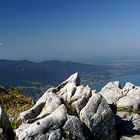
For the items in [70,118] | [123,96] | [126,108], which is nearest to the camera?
[70,118]

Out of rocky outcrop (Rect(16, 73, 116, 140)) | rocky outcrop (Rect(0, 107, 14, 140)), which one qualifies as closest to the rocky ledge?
rocky outcrop (Rect(16, 73, 116, 140))

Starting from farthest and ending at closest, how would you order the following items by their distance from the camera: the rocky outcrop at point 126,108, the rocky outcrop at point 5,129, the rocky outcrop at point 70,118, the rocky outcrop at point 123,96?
1. the rocky outcrop at point 123,96
2. the rocky outcrop at point 126,108
3. the rocky outcrop at point 5,129
4. the rocky outcrop at point 70,118

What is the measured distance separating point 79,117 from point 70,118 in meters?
3.11

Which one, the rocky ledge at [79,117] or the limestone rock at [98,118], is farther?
the limestone rock at [98,118]

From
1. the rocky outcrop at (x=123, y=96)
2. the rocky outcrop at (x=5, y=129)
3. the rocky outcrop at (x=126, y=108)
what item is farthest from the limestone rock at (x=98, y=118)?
the rocky outcrop at (x=123, y=96)

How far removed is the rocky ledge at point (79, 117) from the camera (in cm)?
2578

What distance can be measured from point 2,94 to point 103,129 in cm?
2173

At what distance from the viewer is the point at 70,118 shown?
27.6 meters

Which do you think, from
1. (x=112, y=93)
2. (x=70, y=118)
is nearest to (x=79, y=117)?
(x=70, y=118)

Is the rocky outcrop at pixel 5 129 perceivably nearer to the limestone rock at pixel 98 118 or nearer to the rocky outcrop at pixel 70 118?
the rocky outcrop at pixel 70 118

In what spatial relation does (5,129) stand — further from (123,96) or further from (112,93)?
(123,96)

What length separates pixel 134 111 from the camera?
37250mm

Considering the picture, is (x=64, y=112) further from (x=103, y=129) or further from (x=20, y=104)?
(x=20, y=104)

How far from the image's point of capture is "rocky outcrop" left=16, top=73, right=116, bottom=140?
25.4 m
